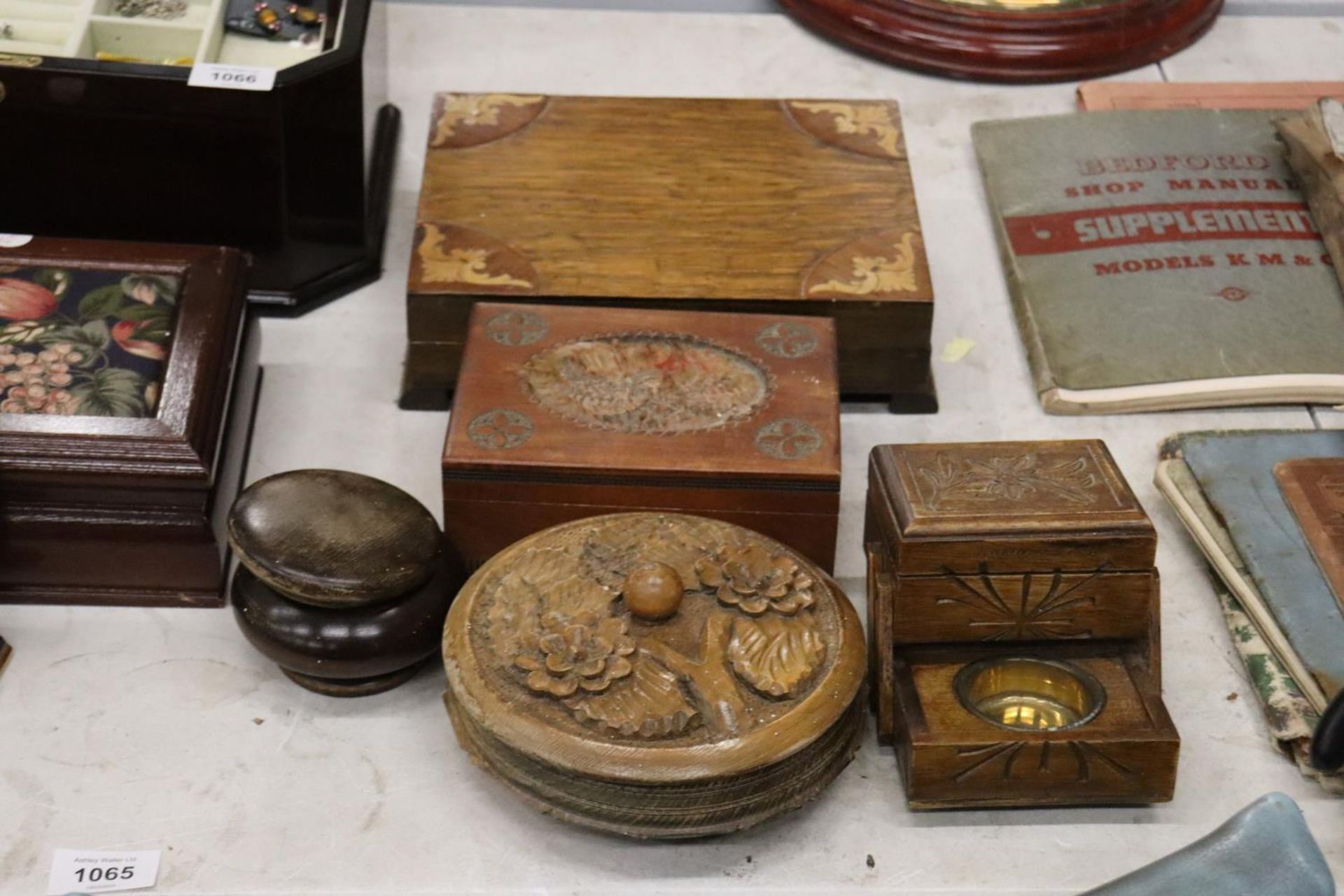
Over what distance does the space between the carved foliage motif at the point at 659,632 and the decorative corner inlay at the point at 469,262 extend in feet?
1.68

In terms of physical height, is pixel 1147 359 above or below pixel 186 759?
above

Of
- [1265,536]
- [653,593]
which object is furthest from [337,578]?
[1265,536]

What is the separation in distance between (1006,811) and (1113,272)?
1.02m

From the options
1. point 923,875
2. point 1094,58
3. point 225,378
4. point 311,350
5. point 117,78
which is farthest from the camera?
point 1094,58

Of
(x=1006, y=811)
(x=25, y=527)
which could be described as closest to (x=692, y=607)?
(x=1006, y=811)

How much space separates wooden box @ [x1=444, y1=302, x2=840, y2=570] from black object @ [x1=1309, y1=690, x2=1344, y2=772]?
23.9 inches

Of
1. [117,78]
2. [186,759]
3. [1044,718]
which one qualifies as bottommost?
[186,759]

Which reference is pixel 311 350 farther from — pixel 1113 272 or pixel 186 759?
pixel 1113 272

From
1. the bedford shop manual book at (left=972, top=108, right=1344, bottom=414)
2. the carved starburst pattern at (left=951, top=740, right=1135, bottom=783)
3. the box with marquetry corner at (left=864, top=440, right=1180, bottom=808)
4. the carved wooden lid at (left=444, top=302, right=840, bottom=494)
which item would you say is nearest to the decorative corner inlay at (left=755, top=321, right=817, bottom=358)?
the carved wooden lid at (left=444, top=302, right=840, bottom=494)

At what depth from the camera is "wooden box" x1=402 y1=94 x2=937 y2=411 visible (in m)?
2.42

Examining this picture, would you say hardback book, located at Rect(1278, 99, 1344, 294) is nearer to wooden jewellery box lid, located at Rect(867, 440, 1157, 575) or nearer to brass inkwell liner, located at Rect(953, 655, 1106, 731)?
wooden jewellery box lid, located at Rect(867, 440, 1157, 575)

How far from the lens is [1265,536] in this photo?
2.21 meters

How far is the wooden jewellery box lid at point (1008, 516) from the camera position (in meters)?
1.93

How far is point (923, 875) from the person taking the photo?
1.88m
